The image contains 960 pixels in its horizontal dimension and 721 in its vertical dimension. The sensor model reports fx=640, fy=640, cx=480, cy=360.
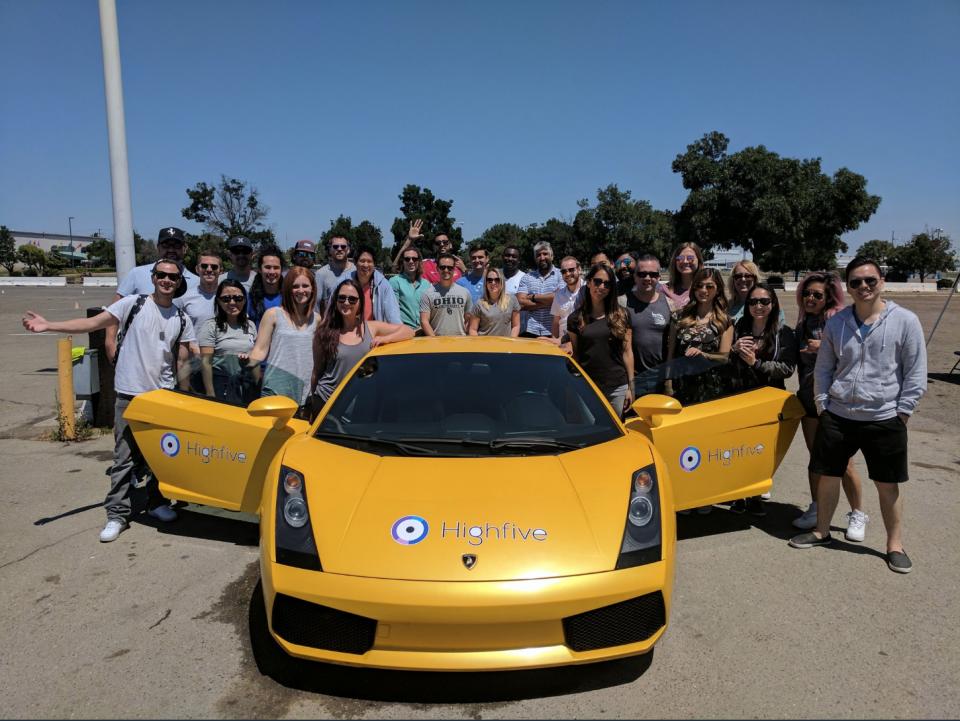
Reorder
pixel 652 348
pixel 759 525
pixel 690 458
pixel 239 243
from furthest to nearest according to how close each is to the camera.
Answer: pixel 239 243 < pixel 652 348 < pixel 759 525 < pixel 690 458

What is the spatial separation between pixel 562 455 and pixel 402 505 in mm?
Result: 823

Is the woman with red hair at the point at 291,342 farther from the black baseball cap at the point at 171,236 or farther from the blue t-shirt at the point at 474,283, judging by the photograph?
the blue t-shirt at the point at 474,283

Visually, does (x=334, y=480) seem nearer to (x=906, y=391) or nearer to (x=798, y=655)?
(x=798, y=655)

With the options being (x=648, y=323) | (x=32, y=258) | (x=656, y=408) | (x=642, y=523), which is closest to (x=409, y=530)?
(x=642, y=523)

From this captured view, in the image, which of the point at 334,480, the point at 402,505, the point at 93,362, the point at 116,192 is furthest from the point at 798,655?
the point at 116,192

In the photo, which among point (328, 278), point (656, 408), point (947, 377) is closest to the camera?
point (656, 408)

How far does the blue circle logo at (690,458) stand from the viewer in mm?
3652

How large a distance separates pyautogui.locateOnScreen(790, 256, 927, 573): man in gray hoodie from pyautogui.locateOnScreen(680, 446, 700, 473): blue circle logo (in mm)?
956

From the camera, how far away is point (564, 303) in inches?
236

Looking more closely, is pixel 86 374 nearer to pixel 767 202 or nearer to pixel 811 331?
pixel 811 331

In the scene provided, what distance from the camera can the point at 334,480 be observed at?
2.80 m

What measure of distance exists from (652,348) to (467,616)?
3.16m

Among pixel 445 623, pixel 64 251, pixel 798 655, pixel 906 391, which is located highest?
pixel 64 251

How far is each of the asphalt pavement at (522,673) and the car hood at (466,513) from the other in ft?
1.96
